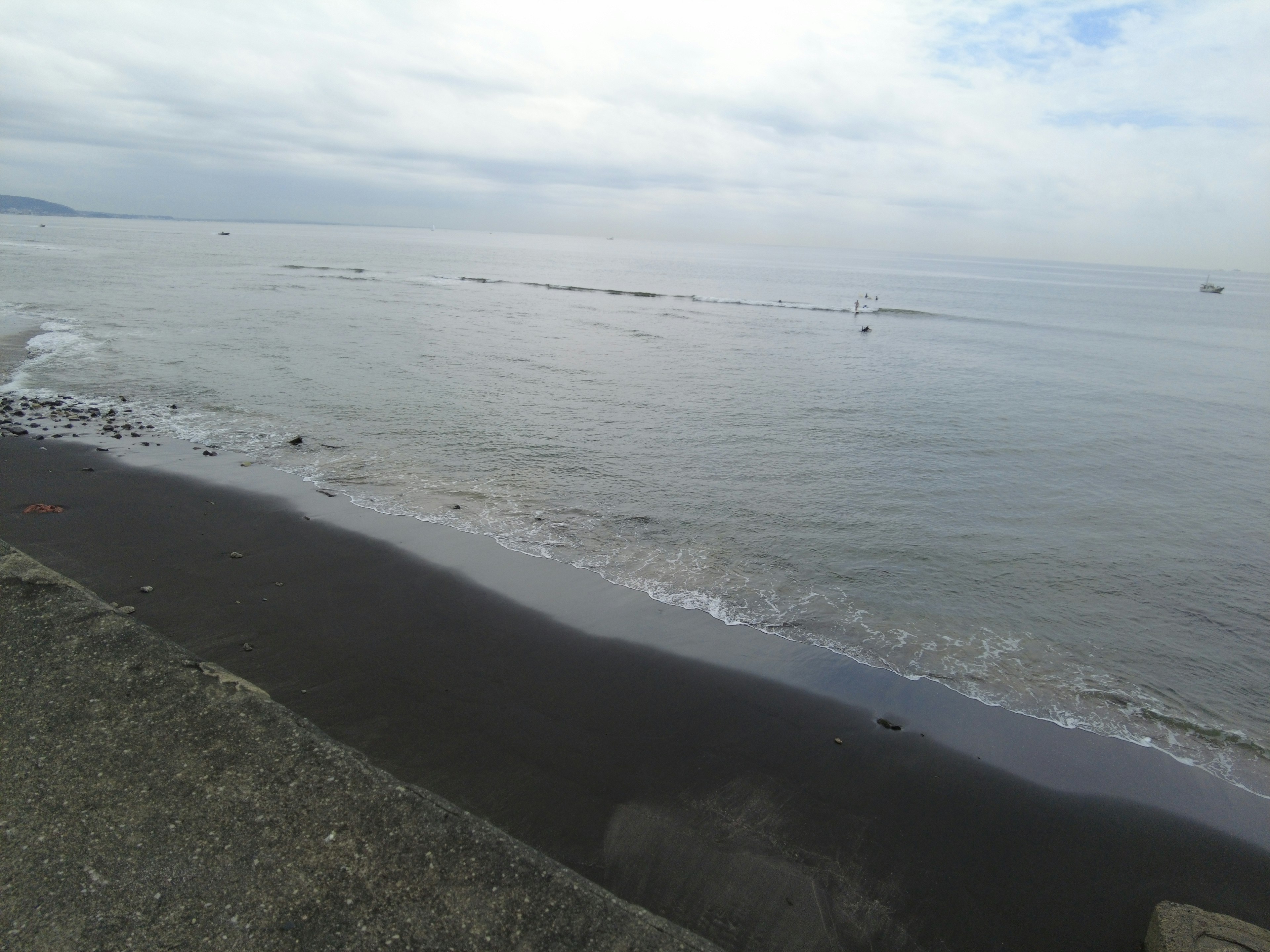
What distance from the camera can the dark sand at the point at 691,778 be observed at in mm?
6090

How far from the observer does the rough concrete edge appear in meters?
5.21

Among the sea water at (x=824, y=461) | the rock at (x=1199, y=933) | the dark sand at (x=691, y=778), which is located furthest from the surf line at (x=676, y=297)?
the rock at (x=1199, y=933)

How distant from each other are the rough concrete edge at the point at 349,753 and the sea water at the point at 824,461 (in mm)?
5937

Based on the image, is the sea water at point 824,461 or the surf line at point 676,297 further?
the surf line at point 676,297

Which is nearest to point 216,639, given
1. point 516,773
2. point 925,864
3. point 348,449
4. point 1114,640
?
point 516,773

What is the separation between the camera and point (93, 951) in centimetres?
454

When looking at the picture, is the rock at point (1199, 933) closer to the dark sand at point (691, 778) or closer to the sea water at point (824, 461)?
the dark sand at point (691, 778)

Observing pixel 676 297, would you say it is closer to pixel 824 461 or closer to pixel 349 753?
pixel 824 461

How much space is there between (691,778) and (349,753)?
3.50 meters

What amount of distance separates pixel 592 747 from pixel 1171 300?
5735 inches

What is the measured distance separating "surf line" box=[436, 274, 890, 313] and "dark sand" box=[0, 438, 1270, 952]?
6712 cm

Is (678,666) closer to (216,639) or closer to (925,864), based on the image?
(925,864)

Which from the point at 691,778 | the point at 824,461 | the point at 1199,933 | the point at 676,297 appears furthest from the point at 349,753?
the point at 676,297

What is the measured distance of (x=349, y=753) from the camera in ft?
21.5
